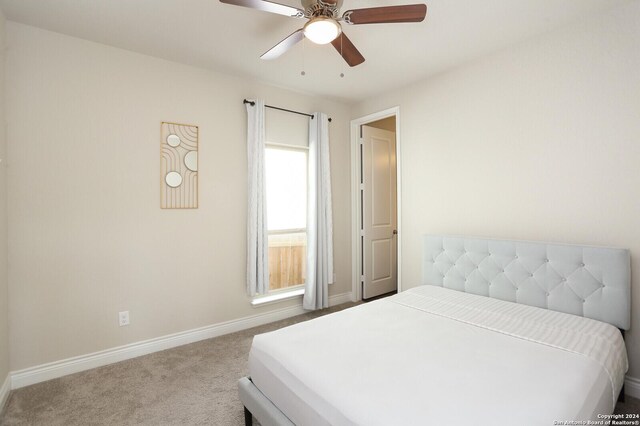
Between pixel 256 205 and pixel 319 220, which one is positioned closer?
pixel 256 205

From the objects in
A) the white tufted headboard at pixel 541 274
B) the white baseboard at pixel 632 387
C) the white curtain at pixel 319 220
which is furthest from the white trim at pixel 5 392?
the white baseboard at pixel 632 387

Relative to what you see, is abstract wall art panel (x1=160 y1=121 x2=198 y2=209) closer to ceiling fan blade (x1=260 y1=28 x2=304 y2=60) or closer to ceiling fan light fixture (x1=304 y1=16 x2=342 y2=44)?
ceiling fan blade (x1=260 y1=28 x2=304 y2=60)

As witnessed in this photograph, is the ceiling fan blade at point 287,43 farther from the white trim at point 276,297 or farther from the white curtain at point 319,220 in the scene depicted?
the white trim at point 276,297

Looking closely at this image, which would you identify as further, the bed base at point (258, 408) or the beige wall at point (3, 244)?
the beige wall at point (3, 244)

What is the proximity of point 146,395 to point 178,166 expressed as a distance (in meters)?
1.92

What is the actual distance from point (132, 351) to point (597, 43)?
175 inches

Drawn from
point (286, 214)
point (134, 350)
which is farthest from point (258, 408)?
point (286, 214)

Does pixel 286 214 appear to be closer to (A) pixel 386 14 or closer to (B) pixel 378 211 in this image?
(B) pixel 378 211

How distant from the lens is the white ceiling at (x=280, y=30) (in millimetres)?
2168

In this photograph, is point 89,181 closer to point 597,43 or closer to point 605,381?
point 605,381

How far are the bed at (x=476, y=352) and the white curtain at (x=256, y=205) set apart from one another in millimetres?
1416

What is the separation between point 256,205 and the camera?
3.39m

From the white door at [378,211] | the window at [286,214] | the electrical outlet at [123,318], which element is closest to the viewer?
the electrical outlet at [123,318]

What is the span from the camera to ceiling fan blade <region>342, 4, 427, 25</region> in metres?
1.70
